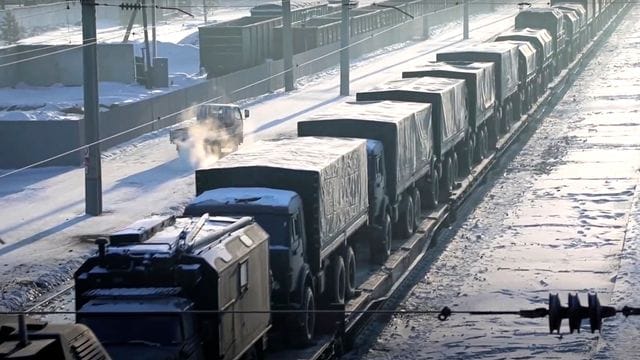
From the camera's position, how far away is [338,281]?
1897cm

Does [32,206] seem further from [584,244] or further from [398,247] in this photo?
[584,244]

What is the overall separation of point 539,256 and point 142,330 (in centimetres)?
1343

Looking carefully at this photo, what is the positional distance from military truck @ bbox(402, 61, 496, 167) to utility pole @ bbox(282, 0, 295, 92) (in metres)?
19.2

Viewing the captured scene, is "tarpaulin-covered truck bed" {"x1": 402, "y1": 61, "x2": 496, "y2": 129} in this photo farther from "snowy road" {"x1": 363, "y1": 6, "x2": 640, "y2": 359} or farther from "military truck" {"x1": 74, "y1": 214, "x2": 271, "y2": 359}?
"military truck" {"x1": 74, "y1": 214, "x2": 271, "y2": 359}

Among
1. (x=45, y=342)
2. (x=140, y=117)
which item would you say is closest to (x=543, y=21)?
(x=140, y=117)

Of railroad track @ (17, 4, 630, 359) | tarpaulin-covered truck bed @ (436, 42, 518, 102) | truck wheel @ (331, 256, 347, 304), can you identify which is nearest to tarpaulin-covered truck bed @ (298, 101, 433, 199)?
railroad track @ (17, 4, 630, 359)

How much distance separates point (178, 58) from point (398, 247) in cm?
5512

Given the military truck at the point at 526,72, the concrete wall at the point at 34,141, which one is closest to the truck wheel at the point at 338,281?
the concrete wall at the point at 34,141

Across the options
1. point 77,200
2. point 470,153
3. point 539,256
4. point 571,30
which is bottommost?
point 77,200

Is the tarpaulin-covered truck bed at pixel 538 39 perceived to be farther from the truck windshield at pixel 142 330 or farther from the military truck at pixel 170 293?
the truck windshield at pixel 142 330

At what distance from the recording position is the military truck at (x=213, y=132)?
39.0 meters

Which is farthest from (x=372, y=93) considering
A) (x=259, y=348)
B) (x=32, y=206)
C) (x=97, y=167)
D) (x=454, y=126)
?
(x=259, y=348)

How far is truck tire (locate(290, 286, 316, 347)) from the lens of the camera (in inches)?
656

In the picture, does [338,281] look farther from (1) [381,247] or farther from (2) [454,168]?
(2) [454,168]
